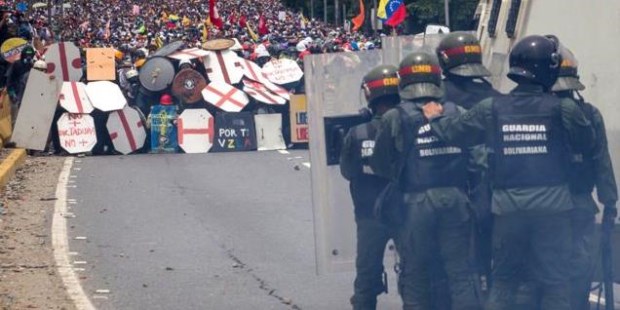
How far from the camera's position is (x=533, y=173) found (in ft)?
24.6

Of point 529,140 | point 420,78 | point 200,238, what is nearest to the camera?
point 529,140

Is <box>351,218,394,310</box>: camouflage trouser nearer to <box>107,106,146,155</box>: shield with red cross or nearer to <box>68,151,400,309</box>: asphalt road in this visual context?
<box>68,151,400,309</box>: asphalt road

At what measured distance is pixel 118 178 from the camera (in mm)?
20922

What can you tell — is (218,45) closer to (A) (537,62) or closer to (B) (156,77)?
(B) (156,77)

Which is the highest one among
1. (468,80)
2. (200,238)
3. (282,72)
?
(468,80)

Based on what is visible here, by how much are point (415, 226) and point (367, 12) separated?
237 ft

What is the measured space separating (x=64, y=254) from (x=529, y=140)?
6.73m

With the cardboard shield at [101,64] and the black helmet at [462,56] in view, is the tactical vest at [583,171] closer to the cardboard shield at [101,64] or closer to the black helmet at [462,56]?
the black helmet at [462,56]

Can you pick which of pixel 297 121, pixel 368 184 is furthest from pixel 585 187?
pixel 297 121

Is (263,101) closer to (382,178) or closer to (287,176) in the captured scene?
(287,176)

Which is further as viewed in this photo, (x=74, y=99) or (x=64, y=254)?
(x=74, y=99)

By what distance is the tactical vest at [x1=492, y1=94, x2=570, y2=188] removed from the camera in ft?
24.6

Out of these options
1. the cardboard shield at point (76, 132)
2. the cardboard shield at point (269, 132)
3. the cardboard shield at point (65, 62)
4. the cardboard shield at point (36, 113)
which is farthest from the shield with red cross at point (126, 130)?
the cardboard shield at point (269, 132)

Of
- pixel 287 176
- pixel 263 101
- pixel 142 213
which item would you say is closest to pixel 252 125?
pixel 263 101
